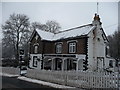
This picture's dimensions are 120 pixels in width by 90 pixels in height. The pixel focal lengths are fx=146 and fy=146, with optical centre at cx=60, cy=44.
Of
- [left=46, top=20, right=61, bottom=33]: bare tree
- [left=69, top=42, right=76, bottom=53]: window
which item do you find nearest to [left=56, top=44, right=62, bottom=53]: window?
[left=69, top=42, right=76, bottom=53]: window

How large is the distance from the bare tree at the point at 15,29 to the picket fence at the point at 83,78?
26.9m

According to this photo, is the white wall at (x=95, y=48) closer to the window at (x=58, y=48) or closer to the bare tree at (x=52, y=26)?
the window at (x=58, y=48)

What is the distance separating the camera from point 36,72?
49.2 ft

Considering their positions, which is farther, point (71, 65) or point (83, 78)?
point (71, 65)

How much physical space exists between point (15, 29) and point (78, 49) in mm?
23301

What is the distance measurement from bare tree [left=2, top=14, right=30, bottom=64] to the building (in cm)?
1295

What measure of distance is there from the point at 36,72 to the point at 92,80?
6631 mm

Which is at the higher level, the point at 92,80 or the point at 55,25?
the point at 55,25

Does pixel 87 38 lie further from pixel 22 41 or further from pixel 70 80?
pixel 22 41

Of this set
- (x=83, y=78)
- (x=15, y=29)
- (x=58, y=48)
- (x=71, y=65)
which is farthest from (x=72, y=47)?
(x=15, y=29)

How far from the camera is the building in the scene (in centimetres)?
2073

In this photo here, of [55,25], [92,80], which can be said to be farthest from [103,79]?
[55,25]

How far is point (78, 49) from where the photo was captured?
2155cm

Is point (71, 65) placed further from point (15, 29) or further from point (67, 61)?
point (15, 29)
